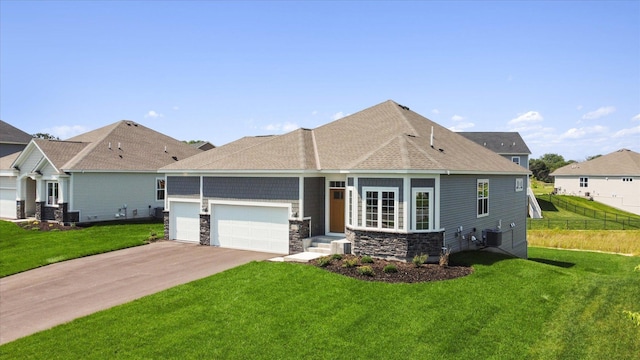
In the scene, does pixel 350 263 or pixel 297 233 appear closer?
pixel 350 263

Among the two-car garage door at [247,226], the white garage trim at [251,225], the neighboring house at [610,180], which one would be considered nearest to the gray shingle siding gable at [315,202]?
the white garage trim at [251,225]

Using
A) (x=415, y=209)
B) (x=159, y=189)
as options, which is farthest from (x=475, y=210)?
(x=159, y=189)

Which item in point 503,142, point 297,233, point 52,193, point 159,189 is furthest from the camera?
point 503,142

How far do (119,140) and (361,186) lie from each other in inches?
845

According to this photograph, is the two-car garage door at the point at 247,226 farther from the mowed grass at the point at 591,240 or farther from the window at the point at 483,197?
the mowed grass at the point at 591,240

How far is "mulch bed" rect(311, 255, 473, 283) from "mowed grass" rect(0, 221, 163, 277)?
Answer: 1045 centimetres

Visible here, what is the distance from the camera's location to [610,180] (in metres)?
51.8

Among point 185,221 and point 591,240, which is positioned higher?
point 185,221

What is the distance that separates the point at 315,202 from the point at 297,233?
59.4 inches

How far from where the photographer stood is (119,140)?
30469mm

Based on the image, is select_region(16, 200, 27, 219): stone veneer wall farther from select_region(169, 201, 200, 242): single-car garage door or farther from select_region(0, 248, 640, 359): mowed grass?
select_region(0, 248, 640, 359): mowed grass

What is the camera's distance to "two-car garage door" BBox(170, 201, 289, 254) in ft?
58.3

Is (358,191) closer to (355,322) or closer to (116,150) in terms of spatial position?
(355,322)

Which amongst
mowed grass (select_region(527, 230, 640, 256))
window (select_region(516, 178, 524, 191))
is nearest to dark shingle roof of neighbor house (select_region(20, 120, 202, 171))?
window (select_region(516, 178, 524, 191))
